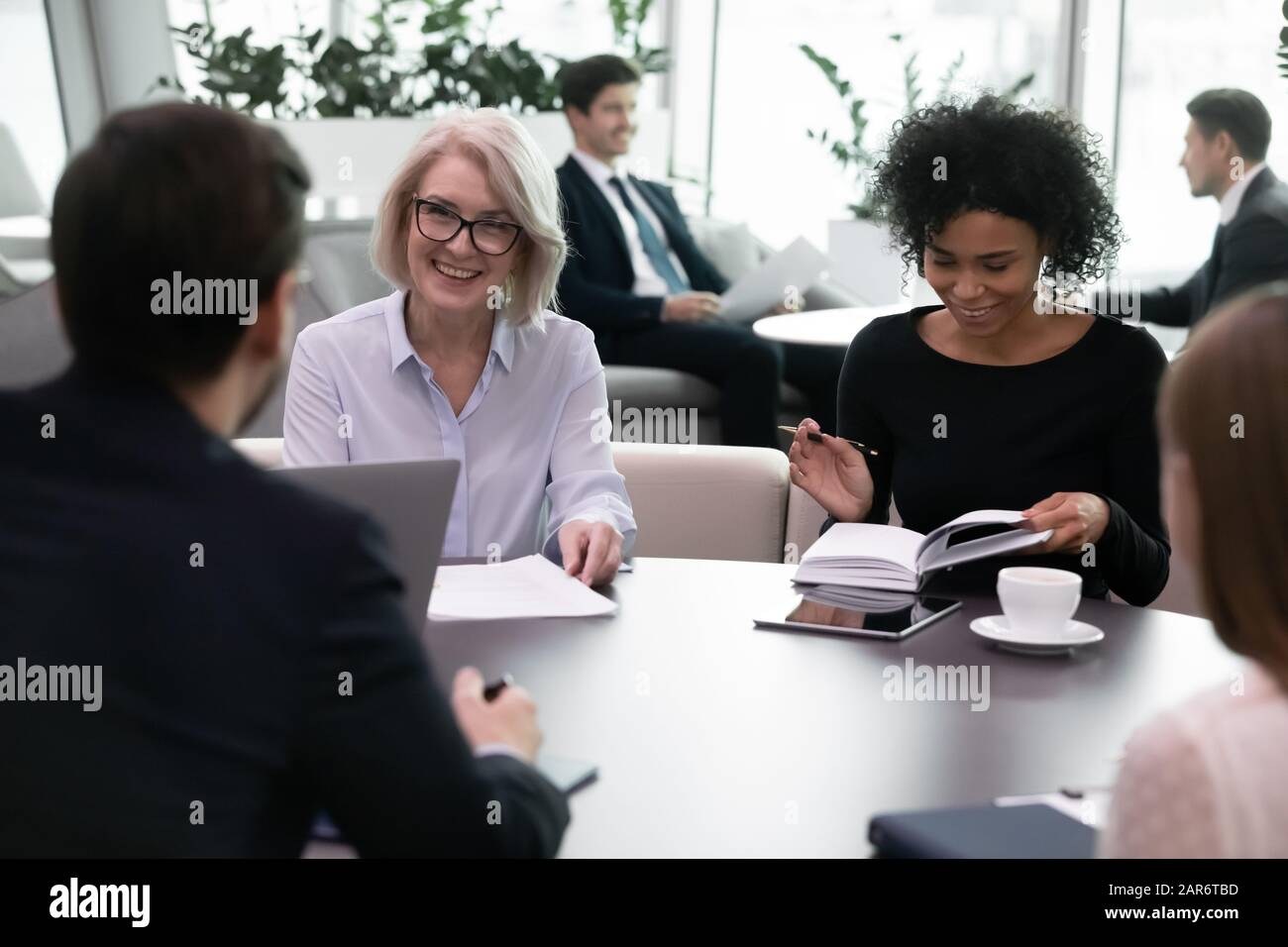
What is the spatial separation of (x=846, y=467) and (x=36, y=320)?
274 centimetres

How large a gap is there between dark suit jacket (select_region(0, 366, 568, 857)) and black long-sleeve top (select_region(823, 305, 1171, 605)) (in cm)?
134

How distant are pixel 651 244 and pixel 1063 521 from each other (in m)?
3.59

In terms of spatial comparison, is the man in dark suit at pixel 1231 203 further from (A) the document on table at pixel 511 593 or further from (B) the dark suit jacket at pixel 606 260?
(A) the document on table at pixel 511 593

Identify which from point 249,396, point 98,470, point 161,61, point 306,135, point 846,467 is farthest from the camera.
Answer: point 161,61

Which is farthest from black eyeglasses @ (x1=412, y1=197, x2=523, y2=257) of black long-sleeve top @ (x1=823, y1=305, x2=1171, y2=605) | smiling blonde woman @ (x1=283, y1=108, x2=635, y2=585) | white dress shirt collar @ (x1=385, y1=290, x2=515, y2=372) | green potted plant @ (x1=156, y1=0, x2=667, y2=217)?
green potted plant @ (x1=156, y1=0, x2=667, y2=217)

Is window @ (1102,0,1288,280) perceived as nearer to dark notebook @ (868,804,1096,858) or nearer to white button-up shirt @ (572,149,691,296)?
white button-up shirt @ (572,149,691,296)

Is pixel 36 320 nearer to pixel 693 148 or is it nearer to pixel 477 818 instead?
pixel 477 818

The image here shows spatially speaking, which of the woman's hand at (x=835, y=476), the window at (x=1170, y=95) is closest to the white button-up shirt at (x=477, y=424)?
the woman's hand at (x=835, y=476)

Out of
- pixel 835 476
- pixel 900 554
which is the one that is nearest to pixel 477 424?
pixel 835 476

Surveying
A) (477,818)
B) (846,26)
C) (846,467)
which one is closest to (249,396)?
(477,818)

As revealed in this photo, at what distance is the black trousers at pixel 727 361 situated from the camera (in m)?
4.70

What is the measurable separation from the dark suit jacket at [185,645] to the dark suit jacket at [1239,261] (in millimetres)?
4152

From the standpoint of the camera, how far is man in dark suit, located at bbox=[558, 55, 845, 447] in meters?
4.72

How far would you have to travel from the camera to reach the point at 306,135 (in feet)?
17.4
